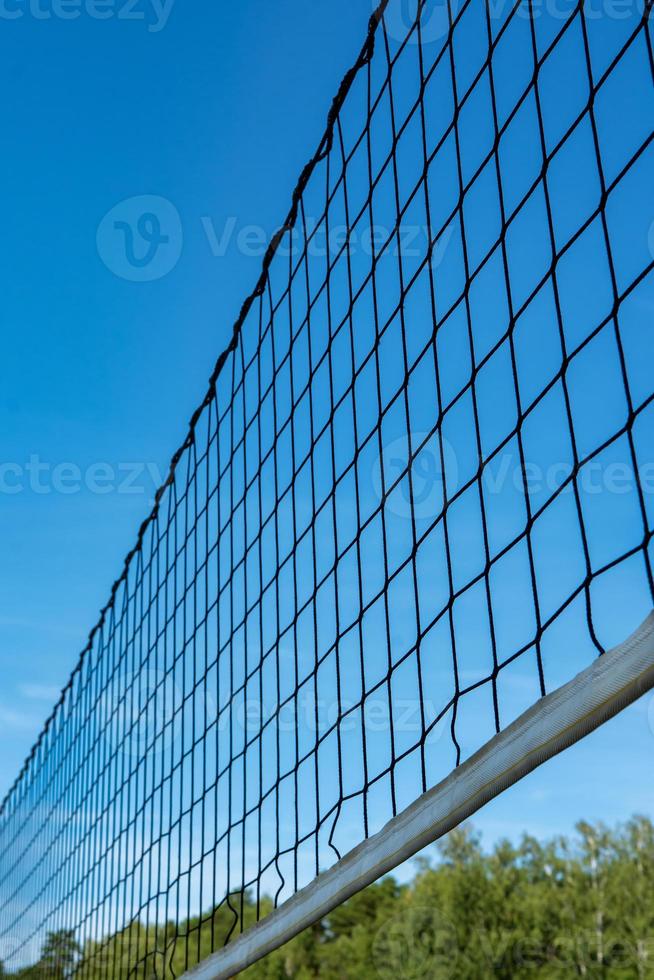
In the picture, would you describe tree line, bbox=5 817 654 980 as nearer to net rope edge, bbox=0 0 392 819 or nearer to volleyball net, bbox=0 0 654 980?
net rope edge, bbox=0 0 392 819

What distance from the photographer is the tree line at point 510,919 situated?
28281 millimetres

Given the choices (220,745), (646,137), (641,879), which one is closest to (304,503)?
(220,745)

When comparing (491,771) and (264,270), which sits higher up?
(264,270)

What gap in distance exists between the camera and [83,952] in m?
6.17

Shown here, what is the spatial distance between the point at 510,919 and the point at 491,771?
30435mm

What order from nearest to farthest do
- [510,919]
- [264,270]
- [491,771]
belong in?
1. [491,771]
2. [264,270]
3. [510,919]

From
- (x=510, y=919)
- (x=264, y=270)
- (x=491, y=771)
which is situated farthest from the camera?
(x=510, y=919)

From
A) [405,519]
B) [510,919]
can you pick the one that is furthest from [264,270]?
[510,919]

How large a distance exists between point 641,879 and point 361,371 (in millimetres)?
28742

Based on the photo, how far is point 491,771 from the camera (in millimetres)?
1840

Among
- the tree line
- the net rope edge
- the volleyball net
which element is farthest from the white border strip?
the tree line

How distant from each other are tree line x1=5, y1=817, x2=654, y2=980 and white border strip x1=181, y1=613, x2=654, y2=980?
1061 inches

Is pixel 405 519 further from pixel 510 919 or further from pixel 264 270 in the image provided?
pixel 510 919

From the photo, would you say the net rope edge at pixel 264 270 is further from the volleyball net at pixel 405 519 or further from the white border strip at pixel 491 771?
the white border strip at pixel 491 771
